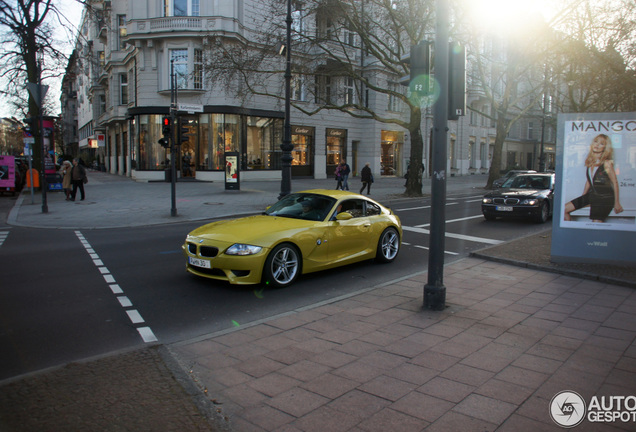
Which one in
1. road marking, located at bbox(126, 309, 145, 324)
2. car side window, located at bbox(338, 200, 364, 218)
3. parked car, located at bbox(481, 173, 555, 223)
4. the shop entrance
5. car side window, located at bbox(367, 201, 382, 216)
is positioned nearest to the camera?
road marking, located at bbox(126, 309, 145, 324)

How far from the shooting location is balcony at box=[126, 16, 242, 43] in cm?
3008

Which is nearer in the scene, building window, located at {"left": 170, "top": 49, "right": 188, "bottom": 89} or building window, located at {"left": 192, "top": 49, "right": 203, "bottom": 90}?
building window, located at {"left": 192, "top": 49, "right": 203, "bottom": 90}

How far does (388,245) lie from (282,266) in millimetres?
2709

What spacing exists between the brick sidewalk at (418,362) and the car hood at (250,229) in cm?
148

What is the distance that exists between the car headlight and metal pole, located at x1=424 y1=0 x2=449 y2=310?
2.35 metres

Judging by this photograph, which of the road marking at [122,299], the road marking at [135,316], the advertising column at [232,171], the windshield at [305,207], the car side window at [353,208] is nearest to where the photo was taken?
the road marking at [122,299]

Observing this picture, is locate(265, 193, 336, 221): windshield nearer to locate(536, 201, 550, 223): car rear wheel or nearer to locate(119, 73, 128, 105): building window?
locate(536, 201, 550, 223): car rear wheel

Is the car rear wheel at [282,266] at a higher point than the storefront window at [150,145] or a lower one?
lower

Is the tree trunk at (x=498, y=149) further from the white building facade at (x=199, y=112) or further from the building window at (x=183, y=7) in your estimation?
the building window at (x=183, y=7)

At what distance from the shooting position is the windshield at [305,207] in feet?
26.5

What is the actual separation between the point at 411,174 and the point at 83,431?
2247 cm

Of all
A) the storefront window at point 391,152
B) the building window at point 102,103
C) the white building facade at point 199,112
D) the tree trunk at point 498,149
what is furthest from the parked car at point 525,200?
the building window at point 102,103

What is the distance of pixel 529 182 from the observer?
15.9 meters

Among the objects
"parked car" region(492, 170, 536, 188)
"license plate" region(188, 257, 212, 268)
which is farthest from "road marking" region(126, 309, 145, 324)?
"parked car" region(492, 170, 536, 188)
